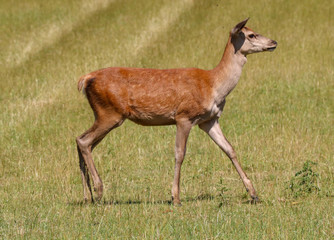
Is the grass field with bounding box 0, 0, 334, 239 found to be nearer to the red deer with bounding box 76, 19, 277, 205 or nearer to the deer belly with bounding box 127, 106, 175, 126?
the red deer with bounding box 76, 19, 277, 205

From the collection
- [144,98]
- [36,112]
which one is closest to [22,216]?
[144,98]

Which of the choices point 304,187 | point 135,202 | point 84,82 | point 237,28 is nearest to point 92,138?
point 84,82

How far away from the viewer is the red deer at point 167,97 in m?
8.80

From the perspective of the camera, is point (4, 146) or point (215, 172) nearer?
point (215, 172)

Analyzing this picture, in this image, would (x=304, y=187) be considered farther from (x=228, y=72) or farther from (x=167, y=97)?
(x=167, y=97)

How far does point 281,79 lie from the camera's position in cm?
1666

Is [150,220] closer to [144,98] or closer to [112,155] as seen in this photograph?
[144,98]

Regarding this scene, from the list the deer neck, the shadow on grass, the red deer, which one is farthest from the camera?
the deer neck

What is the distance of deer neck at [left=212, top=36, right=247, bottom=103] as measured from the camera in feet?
29.2

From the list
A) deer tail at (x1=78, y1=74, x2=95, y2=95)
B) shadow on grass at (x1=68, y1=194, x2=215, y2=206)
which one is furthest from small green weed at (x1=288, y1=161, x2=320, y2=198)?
deer tail at (x1=78, y1=74, x2=95, y2=95)

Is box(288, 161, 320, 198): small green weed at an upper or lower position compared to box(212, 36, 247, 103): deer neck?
lower

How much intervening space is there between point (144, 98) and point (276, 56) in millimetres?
10284

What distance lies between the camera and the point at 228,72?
9.03 meters

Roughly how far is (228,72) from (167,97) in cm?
87
